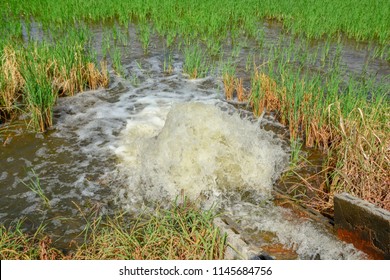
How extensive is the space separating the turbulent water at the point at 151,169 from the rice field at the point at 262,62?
37 cm

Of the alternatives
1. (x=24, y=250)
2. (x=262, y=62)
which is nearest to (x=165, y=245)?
(x=24, y=250)

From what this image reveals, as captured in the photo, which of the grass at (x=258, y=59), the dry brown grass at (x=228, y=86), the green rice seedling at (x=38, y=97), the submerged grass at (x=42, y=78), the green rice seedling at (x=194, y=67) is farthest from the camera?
the green rice seedling at (x=194, y=67)

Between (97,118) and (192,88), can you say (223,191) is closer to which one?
(97,118)

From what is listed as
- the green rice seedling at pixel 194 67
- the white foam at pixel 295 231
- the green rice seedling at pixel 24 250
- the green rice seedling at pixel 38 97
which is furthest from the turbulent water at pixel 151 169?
the green rice seedling at pixel 194 67

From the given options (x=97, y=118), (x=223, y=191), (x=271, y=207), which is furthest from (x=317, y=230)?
(x=97, y=118)

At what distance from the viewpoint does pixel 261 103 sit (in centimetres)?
550

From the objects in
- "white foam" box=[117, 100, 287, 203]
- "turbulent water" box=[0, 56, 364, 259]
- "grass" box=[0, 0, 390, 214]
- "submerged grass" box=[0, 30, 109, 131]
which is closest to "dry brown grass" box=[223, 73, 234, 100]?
"grass" box=[0, 0, 390, 214]

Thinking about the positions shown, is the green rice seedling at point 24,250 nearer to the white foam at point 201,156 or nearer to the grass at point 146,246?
the grass at point 146,246

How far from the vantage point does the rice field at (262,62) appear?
368 cm

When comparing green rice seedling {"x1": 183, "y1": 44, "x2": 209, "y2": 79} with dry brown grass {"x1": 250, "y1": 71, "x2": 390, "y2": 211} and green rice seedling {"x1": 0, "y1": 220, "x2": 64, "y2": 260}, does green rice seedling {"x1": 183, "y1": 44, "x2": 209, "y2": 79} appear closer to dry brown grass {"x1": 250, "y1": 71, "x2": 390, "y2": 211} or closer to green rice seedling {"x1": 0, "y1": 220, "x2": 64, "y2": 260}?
dry brown grass {"x1": 250, "y1": 71, "x2": 390, "y2": 211}

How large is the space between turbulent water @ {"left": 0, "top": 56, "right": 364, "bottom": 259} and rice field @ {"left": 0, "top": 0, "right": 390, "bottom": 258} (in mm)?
370

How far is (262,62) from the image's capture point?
7457 millimetres

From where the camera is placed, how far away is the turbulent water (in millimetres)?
3322
